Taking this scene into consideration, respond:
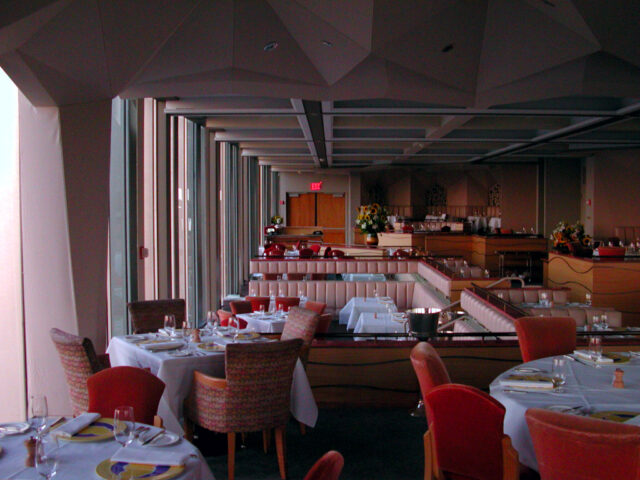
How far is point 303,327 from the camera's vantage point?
4.69 meters

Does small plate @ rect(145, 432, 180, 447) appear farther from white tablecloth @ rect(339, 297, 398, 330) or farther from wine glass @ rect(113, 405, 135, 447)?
white tablecloth @ rect(339, 297, 398, 330)

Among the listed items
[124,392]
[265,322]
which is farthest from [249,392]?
[265,322]

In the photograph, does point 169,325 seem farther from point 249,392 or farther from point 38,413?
point 38,413

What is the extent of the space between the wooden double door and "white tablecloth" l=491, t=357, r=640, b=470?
2041cm

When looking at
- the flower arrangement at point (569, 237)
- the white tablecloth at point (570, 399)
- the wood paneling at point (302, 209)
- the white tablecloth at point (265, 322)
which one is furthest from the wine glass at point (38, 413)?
the wood paneling at point (302, 209)

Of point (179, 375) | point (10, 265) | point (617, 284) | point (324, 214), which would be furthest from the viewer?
point (324, 214)

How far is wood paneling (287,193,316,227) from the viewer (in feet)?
78.5

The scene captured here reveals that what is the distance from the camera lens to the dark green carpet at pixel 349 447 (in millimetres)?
3824

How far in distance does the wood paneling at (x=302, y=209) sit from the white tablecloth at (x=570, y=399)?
813 inches

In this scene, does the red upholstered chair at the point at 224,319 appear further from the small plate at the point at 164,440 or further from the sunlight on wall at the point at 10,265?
the small plate at the point at 164,440

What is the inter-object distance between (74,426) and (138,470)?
55 centimetres

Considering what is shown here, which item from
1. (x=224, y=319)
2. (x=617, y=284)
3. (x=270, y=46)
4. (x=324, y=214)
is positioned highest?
(x=270, y=46)

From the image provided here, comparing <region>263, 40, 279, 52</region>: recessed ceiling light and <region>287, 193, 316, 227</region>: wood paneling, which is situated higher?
<region>263, 40, 279, 52</region>: recessed ceiling light

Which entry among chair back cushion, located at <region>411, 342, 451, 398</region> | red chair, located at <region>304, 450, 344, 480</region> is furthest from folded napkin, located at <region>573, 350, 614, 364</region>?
red chair, located at <region>304, 450, 344, 480</region>
